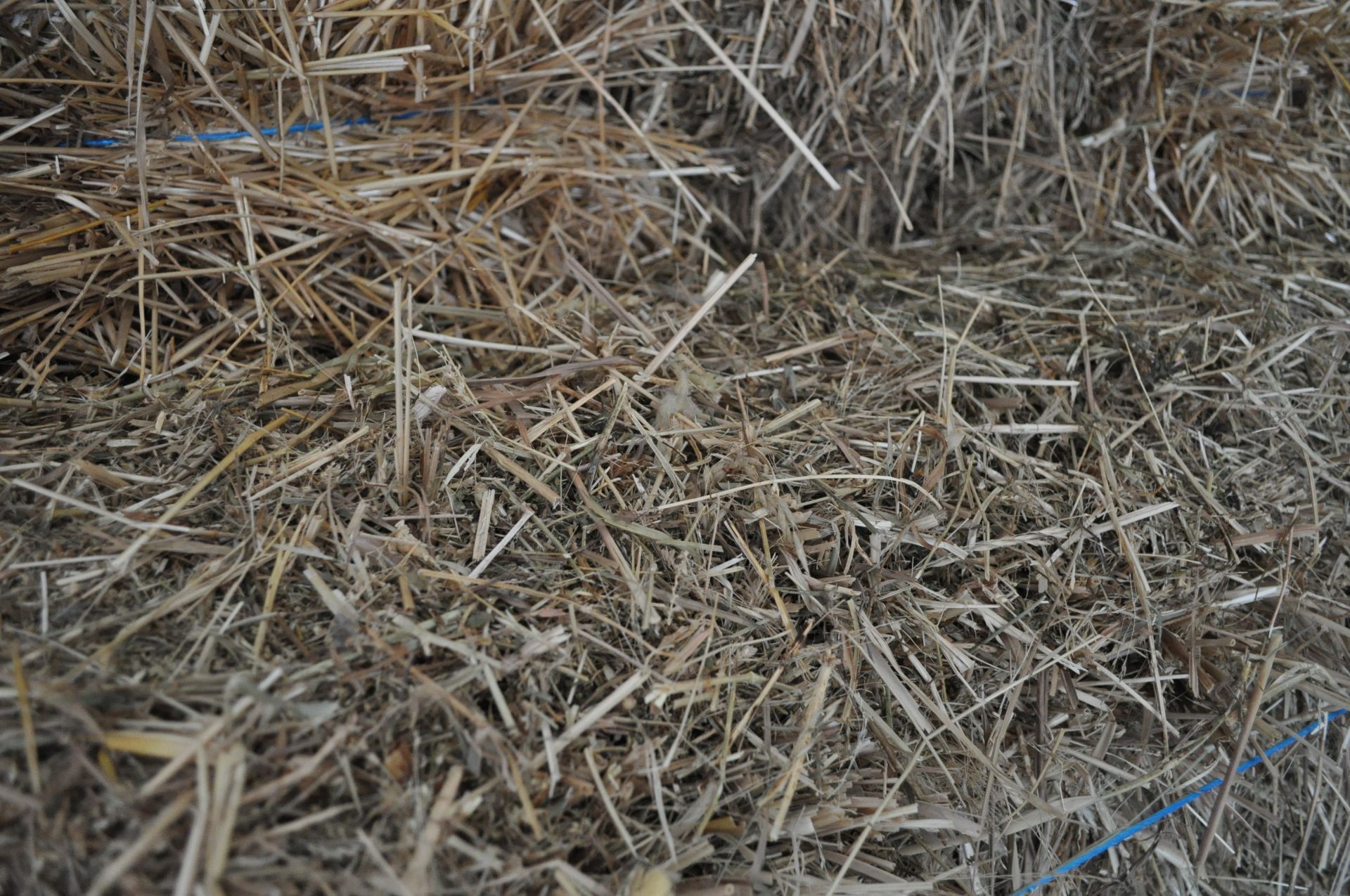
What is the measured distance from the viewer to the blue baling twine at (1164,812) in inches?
45.9

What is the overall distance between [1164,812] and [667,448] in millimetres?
862

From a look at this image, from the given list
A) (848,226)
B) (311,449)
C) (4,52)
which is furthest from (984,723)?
(4,52)

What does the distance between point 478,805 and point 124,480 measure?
0.65m

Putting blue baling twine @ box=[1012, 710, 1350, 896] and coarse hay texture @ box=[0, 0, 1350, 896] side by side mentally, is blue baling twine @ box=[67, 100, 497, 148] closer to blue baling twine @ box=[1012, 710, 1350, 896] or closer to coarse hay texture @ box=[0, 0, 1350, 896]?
coarse hay texture @ box=[0, 0, 1350, 896]

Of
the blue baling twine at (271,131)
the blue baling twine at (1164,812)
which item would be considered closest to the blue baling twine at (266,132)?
the blue baling twine at (271,131)

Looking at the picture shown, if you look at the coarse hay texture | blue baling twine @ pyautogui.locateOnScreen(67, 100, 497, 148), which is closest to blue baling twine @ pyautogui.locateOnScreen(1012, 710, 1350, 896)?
the coarse hay texture

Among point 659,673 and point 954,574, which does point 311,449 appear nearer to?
point 659,673

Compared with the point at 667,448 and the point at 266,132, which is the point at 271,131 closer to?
the point at 266,132

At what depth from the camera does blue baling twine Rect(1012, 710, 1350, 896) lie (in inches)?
45.9

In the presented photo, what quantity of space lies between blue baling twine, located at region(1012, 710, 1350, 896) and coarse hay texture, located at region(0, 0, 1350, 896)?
0.02 meters

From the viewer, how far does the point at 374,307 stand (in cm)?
155

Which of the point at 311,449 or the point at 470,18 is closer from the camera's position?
the point at 311,449

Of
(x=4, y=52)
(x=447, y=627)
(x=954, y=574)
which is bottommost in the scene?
(x=954, y=574)

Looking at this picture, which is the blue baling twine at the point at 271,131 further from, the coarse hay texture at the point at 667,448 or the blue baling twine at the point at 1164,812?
the blue baling twine at the point at 1164,812
